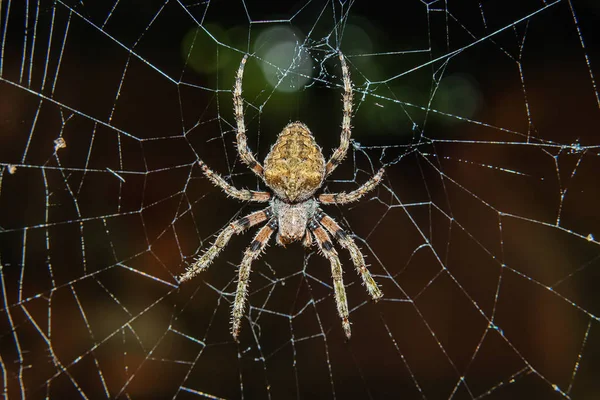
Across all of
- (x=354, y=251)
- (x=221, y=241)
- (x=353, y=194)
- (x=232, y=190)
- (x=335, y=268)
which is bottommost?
(x=335, y=268)

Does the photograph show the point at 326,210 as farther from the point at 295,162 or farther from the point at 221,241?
the point at 295,162

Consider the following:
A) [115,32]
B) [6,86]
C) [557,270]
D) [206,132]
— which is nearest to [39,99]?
[6,86]

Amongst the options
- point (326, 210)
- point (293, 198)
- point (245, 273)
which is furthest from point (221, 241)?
point (326, 210)

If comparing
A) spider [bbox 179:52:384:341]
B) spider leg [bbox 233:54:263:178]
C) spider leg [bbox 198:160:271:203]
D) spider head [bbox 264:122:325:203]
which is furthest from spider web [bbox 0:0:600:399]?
spider head [bbox 264:122:325:203]

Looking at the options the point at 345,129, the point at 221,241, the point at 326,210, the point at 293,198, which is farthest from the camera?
the point at 326,210

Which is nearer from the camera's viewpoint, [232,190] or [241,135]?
[241,135]

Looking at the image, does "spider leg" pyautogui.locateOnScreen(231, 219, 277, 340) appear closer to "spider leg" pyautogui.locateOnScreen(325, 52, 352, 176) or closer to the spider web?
the spider web

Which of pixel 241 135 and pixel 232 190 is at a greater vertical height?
pixel 241 135

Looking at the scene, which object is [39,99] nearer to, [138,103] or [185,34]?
[138,103]
